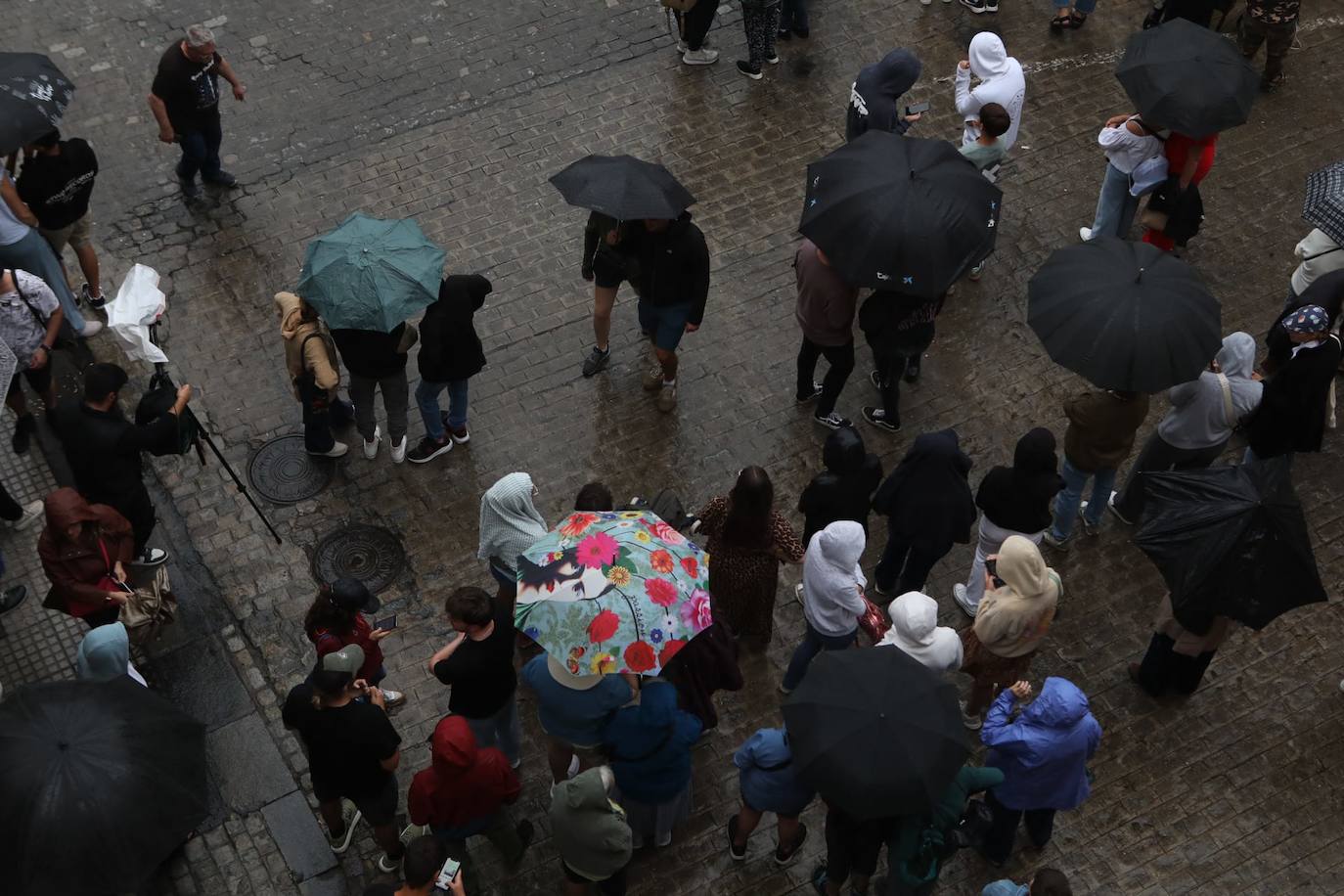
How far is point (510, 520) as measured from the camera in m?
8.78

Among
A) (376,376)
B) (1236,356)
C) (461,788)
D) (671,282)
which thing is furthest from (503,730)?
(1236,356)

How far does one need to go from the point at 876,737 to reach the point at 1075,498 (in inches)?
149

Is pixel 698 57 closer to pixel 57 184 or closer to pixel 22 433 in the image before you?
pixel 57 184

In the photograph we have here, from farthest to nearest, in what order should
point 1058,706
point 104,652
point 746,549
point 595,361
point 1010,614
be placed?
point 595,361 → point 746,549 → point 1010,614 → point 104,652 → point 1058,706

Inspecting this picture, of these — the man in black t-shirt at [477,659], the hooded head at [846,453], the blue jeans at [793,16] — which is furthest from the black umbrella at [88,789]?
the blue jeans at [793,16]

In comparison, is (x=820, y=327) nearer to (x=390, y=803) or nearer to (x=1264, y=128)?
(x=390, y=803)

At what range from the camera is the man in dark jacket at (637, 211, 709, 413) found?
1029cm

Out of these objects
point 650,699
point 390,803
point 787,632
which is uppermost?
point 650,699

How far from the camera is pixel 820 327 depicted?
10445mm

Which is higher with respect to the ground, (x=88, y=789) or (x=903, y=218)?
(x=903, y=218)

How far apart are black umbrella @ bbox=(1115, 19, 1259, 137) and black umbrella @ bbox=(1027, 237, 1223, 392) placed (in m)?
1.96

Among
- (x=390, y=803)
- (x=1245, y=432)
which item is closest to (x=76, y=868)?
(x=390, y=803)

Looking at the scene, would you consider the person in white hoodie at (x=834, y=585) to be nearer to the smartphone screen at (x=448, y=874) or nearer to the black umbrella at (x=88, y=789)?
the smartphone screen at (x=448, y=874)

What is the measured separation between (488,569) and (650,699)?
2883 millimetres
